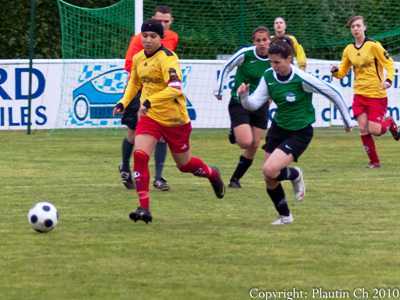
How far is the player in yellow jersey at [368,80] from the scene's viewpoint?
1598 cm

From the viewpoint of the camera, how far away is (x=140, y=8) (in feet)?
67.0

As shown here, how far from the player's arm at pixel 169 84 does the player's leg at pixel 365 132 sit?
5630 mm

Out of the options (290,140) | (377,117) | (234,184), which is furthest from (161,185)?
(377,117)

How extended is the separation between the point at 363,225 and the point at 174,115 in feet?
6.68

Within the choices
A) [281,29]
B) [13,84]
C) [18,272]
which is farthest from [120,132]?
[18,272]

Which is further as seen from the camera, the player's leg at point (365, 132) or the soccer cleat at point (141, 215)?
the player's leg at point (365, 132)

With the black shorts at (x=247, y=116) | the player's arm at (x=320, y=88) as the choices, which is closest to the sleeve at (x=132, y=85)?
the player's arm at (x=320, y=88)

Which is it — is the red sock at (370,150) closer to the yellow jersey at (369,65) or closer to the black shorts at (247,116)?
the yellow jersey at (369,65)

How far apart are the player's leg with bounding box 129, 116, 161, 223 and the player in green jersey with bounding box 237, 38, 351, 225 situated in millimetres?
904

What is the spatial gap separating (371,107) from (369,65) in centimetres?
58

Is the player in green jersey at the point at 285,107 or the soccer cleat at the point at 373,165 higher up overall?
the player in green jersey at the point at 285,107

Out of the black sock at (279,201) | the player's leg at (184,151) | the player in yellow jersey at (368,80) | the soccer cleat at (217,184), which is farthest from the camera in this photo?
the player in yellow jersey at (368,80)

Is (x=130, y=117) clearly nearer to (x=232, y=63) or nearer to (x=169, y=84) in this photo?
(x=232, y=63)

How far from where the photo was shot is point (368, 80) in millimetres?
16188
